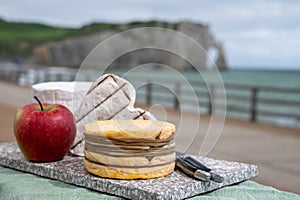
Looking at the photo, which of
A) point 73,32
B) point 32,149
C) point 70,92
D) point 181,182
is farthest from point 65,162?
point 73,32

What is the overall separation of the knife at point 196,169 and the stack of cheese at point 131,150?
0.17 ft

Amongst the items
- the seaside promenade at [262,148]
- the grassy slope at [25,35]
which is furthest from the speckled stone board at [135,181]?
the grassy slope at [25,35]

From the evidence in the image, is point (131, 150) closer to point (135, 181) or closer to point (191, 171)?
point (135, 181)

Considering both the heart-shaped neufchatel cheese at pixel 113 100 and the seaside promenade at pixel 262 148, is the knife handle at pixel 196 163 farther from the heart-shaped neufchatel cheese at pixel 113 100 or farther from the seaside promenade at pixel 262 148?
the seaside promenade at pixel 262 148

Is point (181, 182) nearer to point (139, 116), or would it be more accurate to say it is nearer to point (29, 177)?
point (139, 116)

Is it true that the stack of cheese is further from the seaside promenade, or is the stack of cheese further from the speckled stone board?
the seaside promenade

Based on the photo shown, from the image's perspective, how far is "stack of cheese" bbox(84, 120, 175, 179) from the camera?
1.36 metres

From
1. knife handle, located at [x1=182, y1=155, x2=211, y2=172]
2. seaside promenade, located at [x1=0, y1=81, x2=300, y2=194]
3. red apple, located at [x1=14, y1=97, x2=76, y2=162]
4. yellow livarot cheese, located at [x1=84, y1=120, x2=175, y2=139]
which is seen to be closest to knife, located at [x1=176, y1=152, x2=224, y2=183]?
knife handle, located at [x1=182, y1=155, x2=211, y2=172]

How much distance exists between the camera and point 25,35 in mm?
86062

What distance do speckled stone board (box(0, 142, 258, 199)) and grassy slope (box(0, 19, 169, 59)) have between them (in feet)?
215

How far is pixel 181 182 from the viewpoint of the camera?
1360 mm

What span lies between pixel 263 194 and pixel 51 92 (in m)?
0.83

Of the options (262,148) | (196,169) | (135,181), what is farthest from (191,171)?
(262,148)

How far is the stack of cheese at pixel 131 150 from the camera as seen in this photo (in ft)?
4.47
